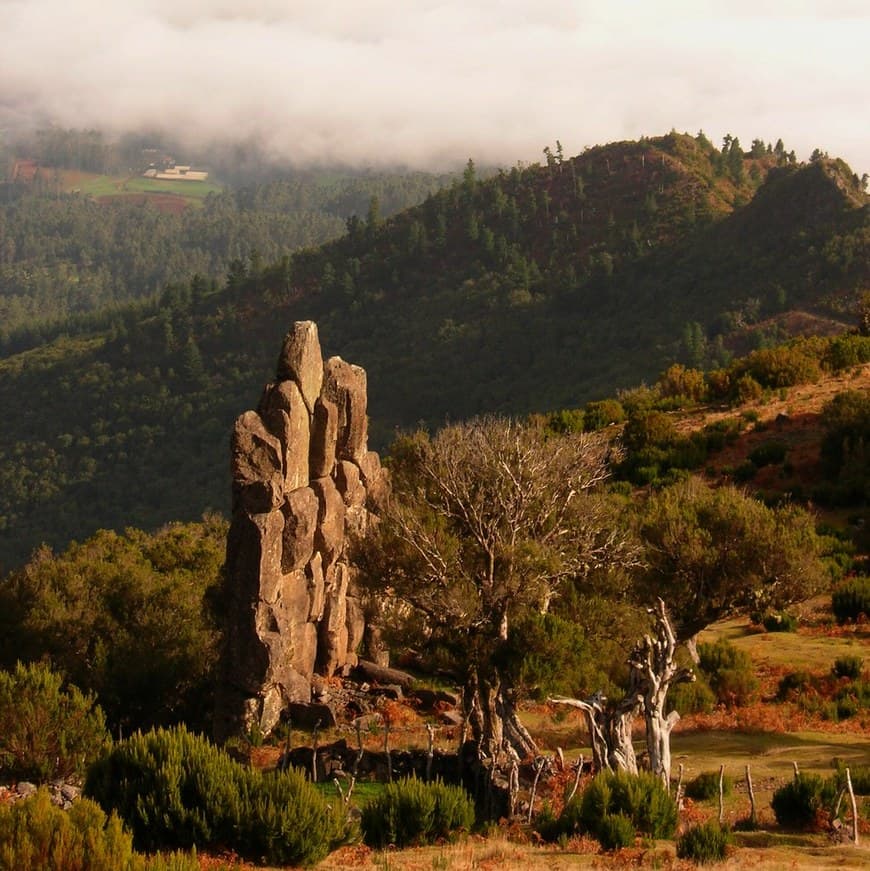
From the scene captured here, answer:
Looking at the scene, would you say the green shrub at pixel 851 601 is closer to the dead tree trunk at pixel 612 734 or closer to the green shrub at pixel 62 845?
the dead tree trunk at pixel 612 734

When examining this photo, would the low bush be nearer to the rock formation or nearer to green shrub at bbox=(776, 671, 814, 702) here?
the rock formation

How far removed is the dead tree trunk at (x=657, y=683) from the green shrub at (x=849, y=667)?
775 cm

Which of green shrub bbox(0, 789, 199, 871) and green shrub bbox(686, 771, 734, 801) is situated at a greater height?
green shrub bbox(0, 789, 199, 871)

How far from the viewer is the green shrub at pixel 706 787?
60.2ft

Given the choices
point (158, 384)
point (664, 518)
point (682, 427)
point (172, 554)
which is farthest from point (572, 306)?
point (664, 518)

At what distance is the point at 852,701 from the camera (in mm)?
23422

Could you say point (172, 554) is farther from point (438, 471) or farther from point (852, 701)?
point (852, 701)

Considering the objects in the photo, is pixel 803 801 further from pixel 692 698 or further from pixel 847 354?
pixel 847 354

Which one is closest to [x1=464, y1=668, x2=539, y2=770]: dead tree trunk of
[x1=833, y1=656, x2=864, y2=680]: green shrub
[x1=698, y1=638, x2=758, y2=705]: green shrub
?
[x1=698, y1=638, x2=758, y2=705]: green shrub

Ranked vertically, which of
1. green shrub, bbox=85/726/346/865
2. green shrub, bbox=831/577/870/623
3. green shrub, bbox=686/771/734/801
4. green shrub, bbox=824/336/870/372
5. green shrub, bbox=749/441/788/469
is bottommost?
green shrub, bbox=686/771/734/801

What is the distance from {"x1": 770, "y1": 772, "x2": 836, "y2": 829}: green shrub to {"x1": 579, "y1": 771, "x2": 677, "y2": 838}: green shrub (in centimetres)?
179

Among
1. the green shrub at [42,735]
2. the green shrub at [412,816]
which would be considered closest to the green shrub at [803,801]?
the green shrub at [412,816]

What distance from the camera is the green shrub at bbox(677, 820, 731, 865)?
13998 millimetres

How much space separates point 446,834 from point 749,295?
8720cm
